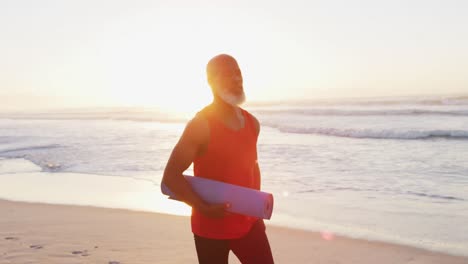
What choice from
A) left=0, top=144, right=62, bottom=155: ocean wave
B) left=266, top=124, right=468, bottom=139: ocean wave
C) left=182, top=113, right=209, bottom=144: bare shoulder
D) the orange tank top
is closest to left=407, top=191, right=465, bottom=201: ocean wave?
the orange tank top

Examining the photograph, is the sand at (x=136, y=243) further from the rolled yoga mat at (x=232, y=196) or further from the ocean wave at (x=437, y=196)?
the ocean wave at (x=437, y=196)

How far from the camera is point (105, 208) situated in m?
7.55

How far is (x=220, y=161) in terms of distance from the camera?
2.34m

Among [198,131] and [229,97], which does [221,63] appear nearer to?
[229,97]

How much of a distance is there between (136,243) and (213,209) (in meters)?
3.68

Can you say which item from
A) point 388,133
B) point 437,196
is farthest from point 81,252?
point 388,133

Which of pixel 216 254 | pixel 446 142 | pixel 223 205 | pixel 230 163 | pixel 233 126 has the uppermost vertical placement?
pixel 233 126

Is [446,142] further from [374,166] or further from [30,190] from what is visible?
[30,190]

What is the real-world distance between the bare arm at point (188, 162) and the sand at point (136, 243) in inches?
112

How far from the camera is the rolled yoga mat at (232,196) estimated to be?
2.32 meters

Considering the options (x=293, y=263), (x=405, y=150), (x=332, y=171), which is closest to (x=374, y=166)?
(x=332, y=171)

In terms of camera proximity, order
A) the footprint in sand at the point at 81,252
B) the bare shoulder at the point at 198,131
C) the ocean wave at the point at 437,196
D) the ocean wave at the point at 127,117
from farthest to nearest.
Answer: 1. the ocean wave at the point at 127,117
2. the ocean wave at the point at 437,196
3. the footprint in sand at the point at 81,252
4. the bare shoulder at the point at 198,131

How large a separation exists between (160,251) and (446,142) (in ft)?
47.6

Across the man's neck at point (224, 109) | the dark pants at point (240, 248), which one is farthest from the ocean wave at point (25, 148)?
the man's neck at point (224, 109)
